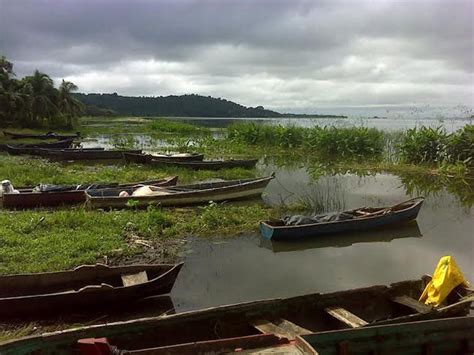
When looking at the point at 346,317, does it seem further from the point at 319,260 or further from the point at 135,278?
the point at 319,260

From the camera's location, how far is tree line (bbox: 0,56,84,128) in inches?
1630

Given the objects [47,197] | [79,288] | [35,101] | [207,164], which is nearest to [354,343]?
[79,288]

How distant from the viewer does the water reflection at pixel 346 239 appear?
1057 centimetres

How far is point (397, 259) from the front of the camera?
10.0 metres

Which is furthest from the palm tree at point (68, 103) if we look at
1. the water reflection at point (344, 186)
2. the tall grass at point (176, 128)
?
the water reflection at point (344, 186)

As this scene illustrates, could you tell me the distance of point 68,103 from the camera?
1911 inches

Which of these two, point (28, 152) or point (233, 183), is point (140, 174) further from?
point (28, 152)

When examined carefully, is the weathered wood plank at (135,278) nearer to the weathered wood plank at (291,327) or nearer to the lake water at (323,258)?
the lake water at (323,258)

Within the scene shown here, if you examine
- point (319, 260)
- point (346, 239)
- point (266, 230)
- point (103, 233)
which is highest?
point (266, 230)

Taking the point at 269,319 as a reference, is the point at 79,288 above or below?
below

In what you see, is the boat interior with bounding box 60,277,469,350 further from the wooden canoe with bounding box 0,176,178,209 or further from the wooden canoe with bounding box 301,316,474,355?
the wooden canoe with bounding box 0,176,178,209

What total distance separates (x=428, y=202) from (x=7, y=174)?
51.3 ft

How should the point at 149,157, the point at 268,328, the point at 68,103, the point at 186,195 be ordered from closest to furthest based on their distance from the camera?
the point at 268,328 < the point at 186,195 < the point at 149,157 < the point at 68,103

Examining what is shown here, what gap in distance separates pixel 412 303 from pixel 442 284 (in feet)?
1.84
